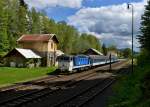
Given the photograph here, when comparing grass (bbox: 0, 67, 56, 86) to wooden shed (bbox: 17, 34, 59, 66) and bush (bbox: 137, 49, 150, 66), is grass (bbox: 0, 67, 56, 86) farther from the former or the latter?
wooden shed (bbox: 17, 34, 59, 66)

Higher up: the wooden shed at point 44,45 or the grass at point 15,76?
the wooden shed at point 44,45

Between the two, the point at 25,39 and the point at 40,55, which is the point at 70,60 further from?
A: the point at 25,39

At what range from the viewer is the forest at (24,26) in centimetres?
8288

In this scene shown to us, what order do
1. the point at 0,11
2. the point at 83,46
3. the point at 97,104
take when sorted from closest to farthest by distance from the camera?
the point at 97,104
the point at 0,11
the point at 83,46

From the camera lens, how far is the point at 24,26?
107 metres

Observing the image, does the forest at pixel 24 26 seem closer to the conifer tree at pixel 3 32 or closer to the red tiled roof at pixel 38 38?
the conifer tree at pixel 3 32

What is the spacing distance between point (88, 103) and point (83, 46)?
14122 cm

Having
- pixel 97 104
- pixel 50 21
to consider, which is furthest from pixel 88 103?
pixel 50 21

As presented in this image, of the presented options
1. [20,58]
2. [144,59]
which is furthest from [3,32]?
[144,59]

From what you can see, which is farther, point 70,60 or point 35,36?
point 35,36

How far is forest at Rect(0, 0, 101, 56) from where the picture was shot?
8288 cm

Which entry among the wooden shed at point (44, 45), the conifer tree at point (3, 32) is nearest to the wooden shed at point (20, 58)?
the wooden shed at point (44, 45)

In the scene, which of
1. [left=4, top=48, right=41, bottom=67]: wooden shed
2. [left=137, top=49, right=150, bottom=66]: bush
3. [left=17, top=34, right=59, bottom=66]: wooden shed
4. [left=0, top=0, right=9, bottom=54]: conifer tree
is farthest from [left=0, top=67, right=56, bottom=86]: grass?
[left=0, top=0, right=9, bottom=54]: conifer tree

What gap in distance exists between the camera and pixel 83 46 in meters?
166
